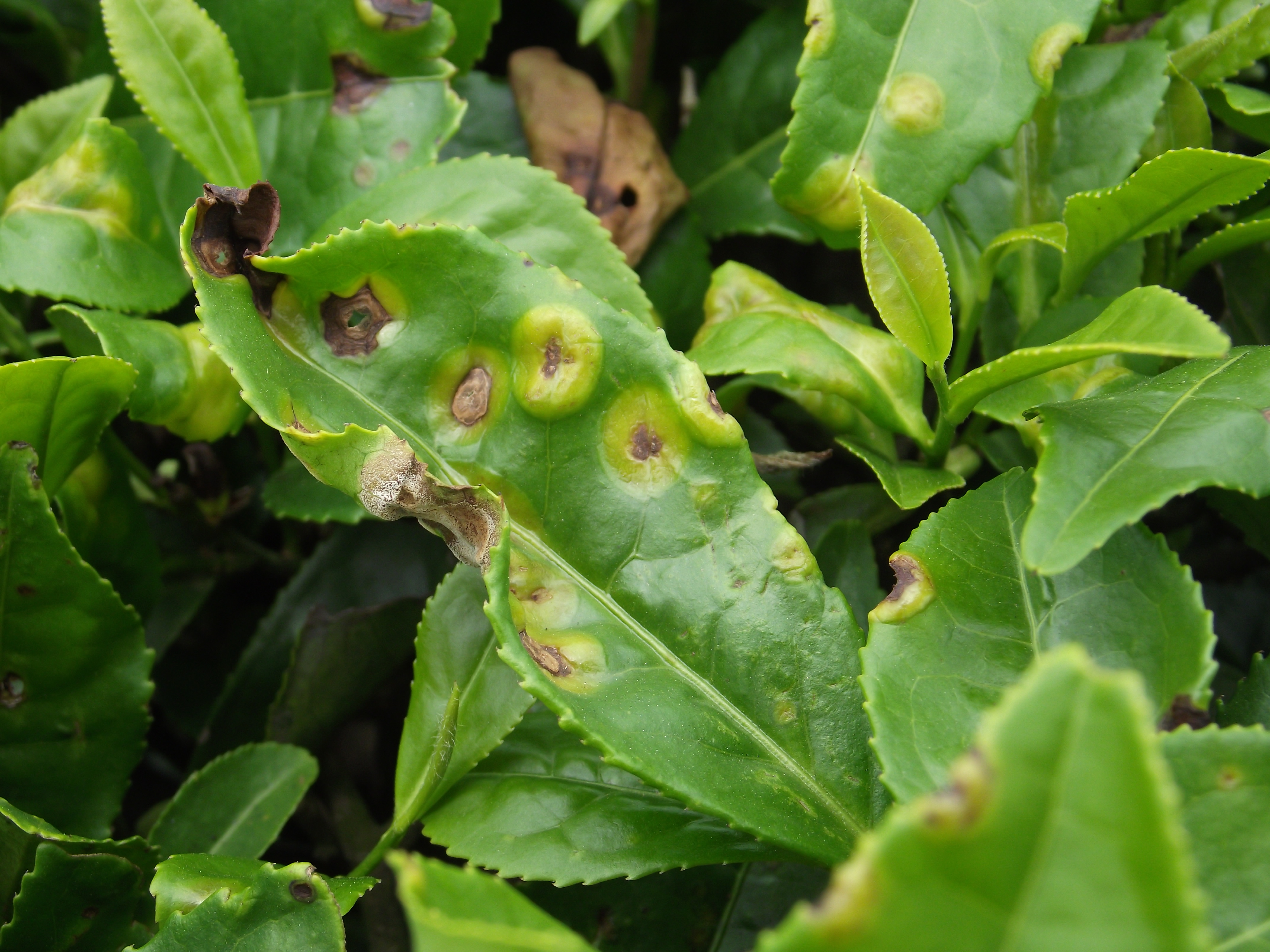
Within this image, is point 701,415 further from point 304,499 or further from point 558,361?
point 304,499

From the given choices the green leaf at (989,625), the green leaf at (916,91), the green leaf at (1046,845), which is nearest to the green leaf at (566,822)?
the green leaf at (989,625)

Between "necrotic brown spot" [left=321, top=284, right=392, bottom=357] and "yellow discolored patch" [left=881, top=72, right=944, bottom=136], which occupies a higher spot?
"yellow discolored patch" [left=881, top=72, right=944, bottom=136]

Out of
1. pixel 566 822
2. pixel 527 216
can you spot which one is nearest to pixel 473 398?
pixel 527 216

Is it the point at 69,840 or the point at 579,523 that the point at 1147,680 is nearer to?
the point at 579,523

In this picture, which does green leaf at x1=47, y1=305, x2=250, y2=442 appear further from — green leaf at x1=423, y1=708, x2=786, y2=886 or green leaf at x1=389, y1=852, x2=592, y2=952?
green leaf at x1=389, y1=852, x2=592, y2=952

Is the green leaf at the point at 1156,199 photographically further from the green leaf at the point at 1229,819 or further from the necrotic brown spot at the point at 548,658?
the necrotic brown spot at the point at 548,658

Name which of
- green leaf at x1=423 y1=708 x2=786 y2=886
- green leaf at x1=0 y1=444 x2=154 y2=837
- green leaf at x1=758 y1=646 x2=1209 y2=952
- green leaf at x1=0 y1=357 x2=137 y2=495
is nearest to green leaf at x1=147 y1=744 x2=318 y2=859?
green leaf at x1=0 y1=444 x2=154 y2=837

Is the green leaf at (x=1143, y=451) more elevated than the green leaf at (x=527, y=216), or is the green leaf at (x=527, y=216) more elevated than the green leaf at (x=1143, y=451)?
the green leaf at (x=1143, y=451)
